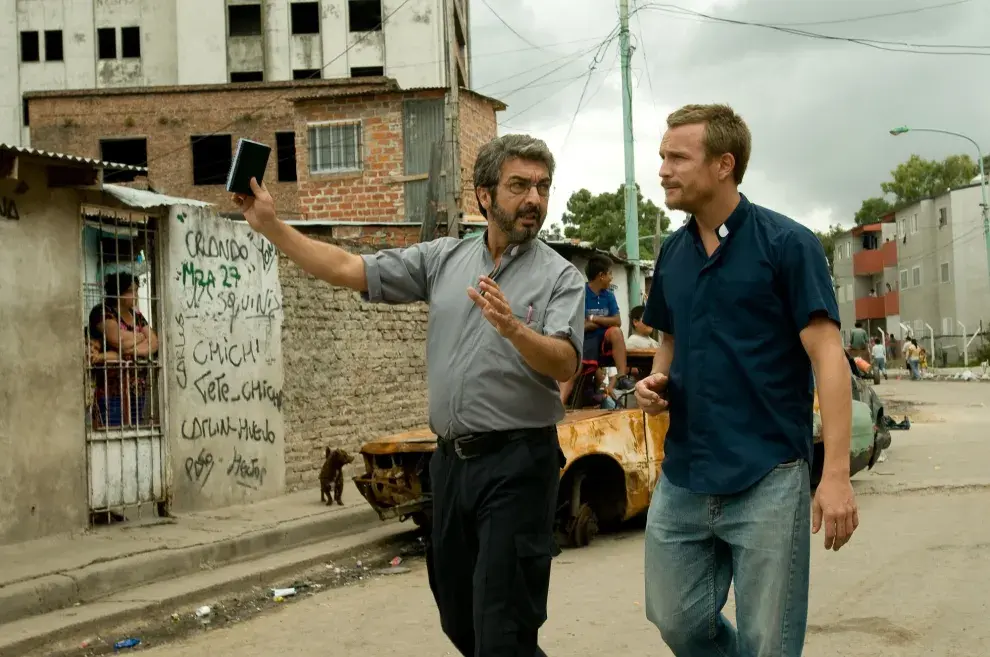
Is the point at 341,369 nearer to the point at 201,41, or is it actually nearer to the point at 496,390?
the point at 496,390

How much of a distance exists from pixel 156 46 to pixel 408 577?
41867mm

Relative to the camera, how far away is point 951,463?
46.9 ft

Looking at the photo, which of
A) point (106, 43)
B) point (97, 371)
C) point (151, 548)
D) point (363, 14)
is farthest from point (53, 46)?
point (151, 548)

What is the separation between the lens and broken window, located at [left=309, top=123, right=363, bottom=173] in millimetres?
28047

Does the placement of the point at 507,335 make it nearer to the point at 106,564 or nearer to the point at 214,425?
the point at 106,564

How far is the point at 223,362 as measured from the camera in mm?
11531

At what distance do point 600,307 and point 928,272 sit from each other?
62792mm

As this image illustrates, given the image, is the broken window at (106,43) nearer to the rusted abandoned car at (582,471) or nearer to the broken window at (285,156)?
the broken window at (285,156)

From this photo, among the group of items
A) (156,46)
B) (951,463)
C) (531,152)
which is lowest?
(951,463)

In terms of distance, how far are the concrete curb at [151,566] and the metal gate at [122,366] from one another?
1.41 meters

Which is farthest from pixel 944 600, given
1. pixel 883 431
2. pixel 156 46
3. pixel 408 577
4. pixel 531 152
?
pixel 156 46

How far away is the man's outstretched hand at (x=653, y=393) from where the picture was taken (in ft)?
11.5

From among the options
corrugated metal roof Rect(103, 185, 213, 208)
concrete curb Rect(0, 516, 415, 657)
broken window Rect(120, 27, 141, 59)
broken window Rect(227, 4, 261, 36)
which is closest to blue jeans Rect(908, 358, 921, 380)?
broken window Rect(227, 4, 261, 36)

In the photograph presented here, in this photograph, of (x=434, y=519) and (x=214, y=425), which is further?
(x=214, y=425)
